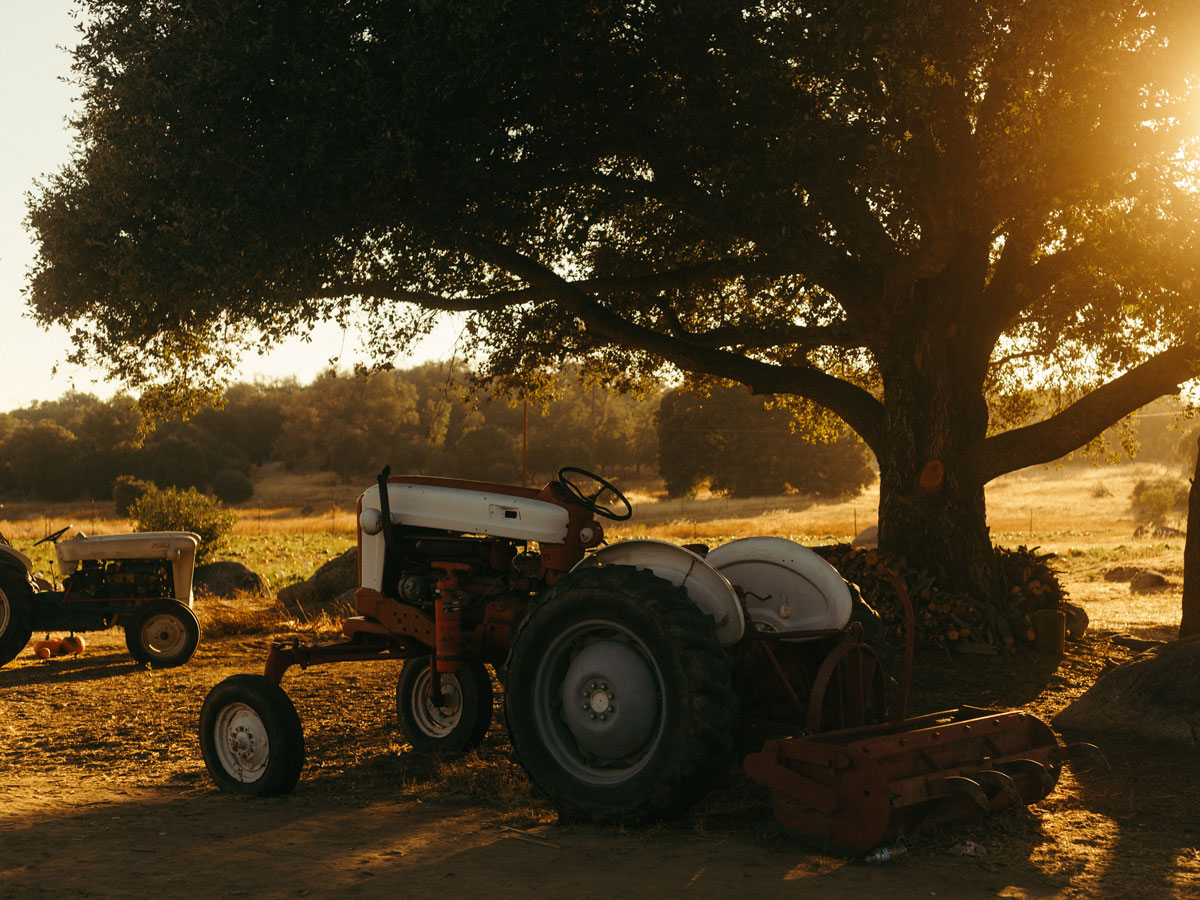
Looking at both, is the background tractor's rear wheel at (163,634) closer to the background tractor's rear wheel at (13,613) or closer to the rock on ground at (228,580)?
the background tractor's rear wheel at (13,613)

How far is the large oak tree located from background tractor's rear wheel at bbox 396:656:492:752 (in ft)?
15.4

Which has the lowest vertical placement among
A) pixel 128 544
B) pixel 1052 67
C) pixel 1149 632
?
pixel 1149 632

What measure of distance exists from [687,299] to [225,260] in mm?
6881

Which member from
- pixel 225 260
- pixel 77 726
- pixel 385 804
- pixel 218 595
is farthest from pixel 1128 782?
pixel 218 595

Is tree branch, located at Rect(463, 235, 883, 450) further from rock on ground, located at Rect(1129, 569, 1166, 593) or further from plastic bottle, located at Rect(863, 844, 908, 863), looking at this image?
rock on ground, located at Rect(1129, 569, 1166, 593)

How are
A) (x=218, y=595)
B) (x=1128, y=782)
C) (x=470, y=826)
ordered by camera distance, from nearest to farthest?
(x=470, y=826)
(x=1128, y=782)
(x=218, y=595)

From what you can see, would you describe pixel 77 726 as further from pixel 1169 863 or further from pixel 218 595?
pixel 218 595

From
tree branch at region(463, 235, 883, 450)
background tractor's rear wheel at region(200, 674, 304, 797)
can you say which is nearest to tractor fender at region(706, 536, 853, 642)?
background tractor's rear wheel at region(200, 674, 304, 797)

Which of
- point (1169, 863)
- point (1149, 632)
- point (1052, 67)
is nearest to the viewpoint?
point (1169, 863)

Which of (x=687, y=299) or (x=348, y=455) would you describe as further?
(x=348, y=455)

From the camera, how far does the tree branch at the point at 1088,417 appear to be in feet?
40.5

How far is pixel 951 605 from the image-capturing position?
12367 millimetres

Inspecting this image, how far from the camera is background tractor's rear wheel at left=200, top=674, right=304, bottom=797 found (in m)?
6.54

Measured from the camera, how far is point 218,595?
1858 centimetres
